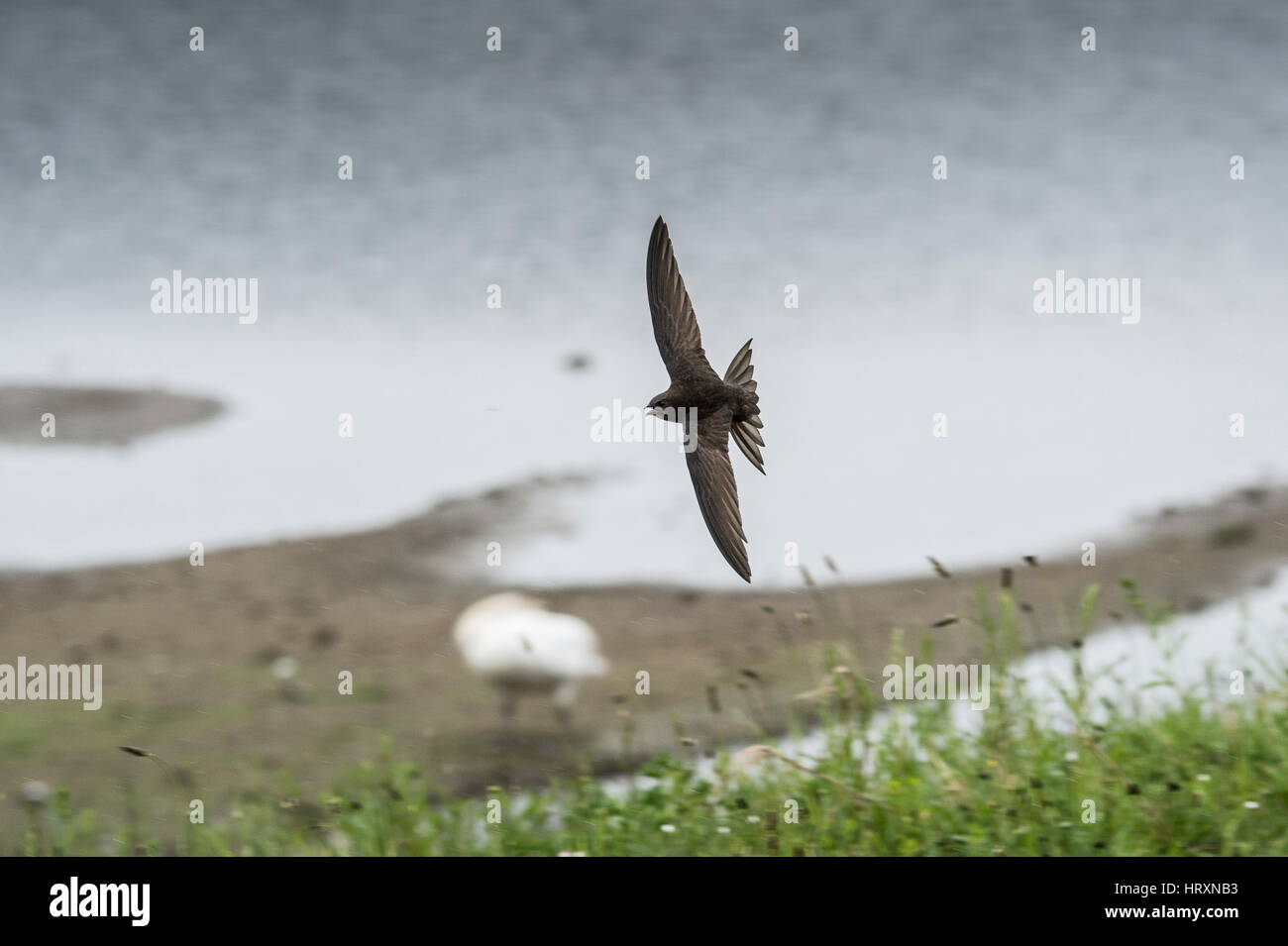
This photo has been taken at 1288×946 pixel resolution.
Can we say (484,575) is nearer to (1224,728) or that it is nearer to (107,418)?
(107,418)

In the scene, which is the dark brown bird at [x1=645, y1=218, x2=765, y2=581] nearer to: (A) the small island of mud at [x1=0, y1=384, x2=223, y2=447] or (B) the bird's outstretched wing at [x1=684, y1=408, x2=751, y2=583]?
(B) the bird's outstretched wing at [x1=684, y1=408, x2=751, y2=583]

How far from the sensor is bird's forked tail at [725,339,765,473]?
6.30ft

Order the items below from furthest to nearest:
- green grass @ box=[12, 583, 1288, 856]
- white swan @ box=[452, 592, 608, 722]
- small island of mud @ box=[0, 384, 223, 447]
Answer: small island of mud @ box=[0, 384, 223, 447] → white swan @ box=[452, 592, 608, 722] → green grass @ box=[12, 583, 1288, 856]

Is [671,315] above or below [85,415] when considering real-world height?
below

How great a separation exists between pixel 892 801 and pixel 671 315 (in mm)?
1250

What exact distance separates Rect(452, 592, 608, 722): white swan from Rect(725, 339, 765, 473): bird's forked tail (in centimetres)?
111

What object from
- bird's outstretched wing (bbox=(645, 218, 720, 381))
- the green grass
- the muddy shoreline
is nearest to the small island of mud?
the muddy shoreline

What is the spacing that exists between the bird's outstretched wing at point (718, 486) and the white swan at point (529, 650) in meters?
1.14

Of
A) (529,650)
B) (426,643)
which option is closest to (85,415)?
(426,643)

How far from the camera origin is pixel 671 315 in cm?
193

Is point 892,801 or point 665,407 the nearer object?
point 665,407

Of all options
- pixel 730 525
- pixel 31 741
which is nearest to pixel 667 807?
pixel 730 525

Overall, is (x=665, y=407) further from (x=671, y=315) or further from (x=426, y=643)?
(x=426, y=643)

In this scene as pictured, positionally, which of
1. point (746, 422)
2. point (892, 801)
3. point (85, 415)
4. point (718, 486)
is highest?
point (85, 415)
